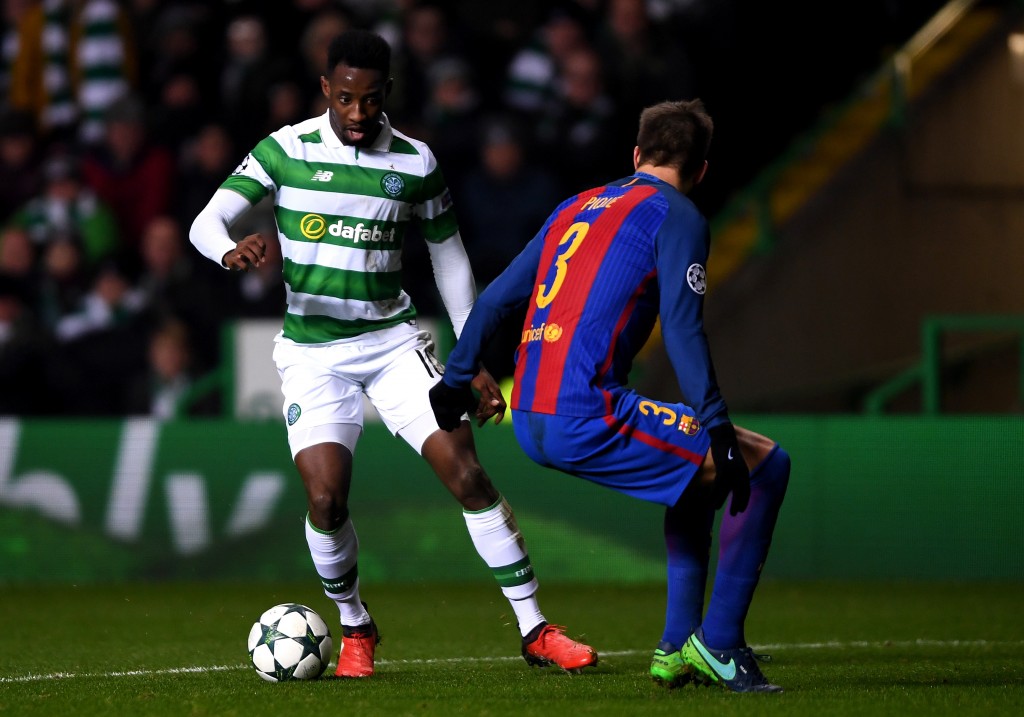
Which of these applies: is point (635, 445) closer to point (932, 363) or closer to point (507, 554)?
point (507, 554)

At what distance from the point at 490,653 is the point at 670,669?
1.62 metres

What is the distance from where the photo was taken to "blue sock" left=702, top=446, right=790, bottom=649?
4754 millimetres

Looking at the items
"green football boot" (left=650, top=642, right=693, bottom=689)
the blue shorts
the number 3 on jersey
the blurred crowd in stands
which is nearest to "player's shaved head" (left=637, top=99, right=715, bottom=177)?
the number 3 on jersey

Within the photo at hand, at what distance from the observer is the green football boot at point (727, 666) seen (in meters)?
4.76

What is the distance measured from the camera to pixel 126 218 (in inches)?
455

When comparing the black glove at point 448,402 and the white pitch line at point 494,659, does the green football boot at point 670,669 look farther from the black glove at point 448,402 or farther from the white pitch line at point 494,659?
the white pitch line at point 494,659

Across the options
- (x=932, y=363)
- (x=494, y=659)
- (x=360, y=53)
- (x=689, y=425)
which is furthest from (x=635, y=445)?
(x=932, y=363)

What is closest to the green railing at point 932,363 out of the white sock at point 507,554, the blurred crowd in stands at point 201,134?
the blurred crowd in stands at point 201,134

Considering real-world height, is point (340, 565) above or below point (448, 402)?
below

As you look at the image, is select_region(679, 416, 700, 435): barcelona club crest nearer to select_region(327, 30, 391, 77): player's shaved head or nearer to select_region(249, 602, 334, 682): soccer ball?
select_region(249, 602, 334, 682): soccer ball

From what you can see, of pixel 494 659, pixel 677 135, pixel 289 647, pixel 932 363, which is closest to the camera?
pixel 677 135

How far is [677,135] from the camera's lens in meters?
4.92

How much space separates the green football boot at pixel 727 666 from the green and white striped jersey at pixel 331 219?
1.62 m

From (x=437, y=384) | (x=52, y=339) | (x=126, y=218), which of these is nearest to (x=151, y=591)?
(x=52, y=339)
